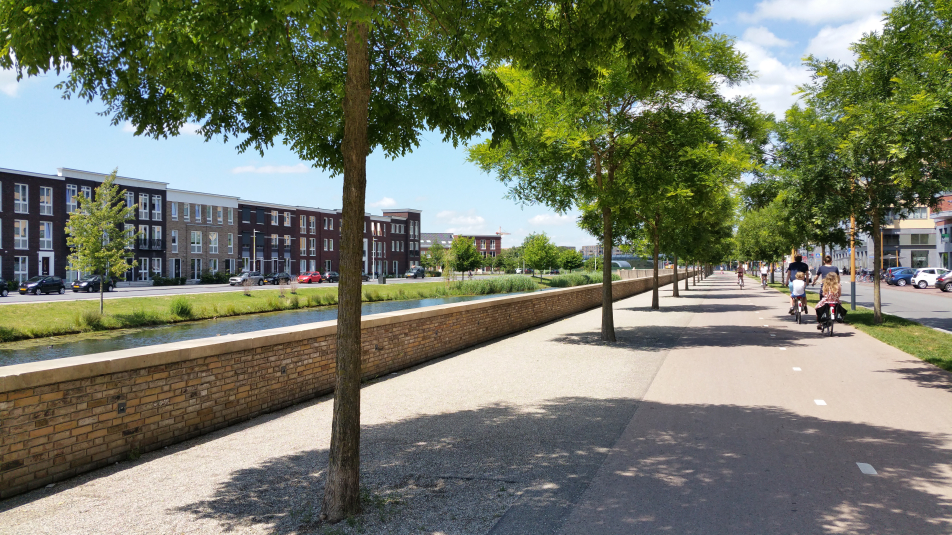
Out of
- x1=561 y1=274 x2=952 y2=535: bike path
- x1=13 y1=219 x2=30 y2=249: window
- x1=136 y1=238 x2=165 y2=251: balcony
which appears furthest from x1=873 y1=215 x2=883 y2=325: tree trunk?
x1=136 y1=238 x2=165 y2=251: balcony

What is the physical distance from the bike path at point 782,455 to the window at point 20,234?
59122mm

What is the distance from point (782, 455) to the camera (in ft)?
18.8

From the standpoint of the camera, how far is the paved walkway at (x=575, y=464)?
4.30 meters

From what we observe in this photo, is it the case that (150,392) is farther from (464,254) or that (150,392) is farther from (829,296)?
(464,254)

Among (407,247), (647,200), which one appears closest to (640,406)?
(647,200)

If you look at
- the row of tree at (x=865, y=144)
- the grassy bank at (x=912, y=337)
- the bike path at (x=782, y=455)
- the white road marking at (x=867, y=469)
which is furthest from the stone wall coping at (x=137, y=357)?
the grassy bank at (x=912, y=337)

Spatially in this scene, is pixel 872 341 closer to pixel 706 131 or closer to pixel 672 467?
pixel 706 131

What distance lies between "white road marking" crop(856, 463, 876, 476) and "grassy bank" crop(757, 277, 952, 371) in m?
6.59

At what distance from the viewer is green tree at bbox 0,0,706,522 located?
3.80 meters

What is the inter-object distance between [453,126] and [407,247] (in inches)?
4149

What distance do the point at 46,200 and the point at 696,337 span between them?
58.6m

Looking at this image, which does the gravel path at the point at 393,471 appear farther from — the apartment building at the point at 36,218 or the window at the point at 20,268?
the window at the point at 20,268

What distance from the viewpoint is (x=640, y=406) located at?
7.95 m

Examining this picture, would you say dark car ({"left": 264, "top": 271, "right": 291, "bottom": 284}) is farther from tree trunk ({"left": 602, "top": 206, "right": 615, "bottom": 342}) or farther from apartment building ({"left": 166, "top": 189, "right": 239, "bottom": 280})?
tree trunk ({"left": 602, "top": 206, "right": 615, "bottom": 342})
